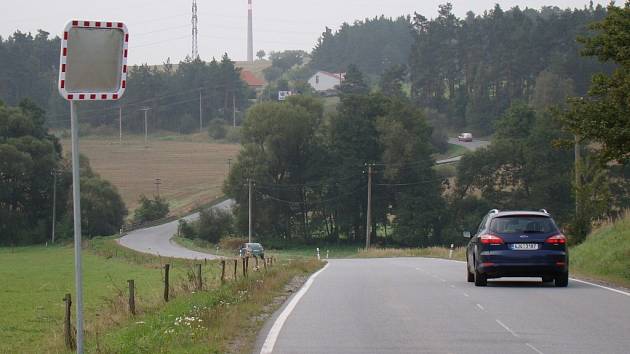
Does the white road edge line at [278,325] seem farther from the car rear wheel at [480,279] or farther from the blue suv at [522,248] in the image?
the blue suv at [522,248]

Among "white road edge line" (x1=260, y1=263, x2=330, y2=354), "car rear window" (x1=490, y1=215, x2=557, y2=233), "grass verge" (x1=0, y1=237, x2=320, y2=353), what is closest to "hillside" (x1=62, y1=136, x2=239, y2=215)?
"grass verge" (x1=0, y1=237, x2=320, y2=353)

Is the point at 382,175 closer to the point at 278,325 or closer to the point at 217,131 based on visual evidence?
the point at 217,131

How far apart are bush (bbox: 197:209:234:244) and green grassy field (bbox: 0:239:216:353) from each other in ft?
43.4

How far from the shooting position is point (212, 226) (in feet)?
316

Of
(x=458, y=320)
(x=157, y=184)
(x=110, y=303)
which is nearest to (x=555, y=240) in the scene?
(x=458, y=320)

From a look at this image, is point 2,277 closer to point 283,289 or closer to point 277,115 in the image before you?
point 283,289

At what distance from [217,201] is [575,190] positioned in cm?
7416

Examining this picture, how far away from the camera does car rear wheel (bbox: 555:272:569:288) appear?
22711mm

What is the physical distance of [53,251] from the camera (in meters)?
80.2

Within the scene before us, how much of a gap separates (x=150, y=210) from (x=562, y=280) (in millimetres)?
86779

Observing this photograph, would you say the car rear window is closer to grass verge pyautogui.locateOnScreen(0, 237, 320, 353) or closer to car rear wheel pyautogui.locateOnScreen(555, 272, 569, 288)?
car rear wheel pyautogui.locateOnScreen(555, 272, 569, 288)

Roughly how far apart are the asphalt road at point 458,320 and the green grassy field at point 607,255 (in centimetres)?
401

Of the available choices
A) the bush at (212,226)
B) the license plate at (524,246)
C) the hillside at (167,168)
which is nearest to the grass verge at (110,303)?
the license plate at (524,246)

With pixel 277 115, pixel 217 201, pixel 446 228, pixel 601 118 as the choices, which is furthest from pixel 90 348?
pixel 217 201
